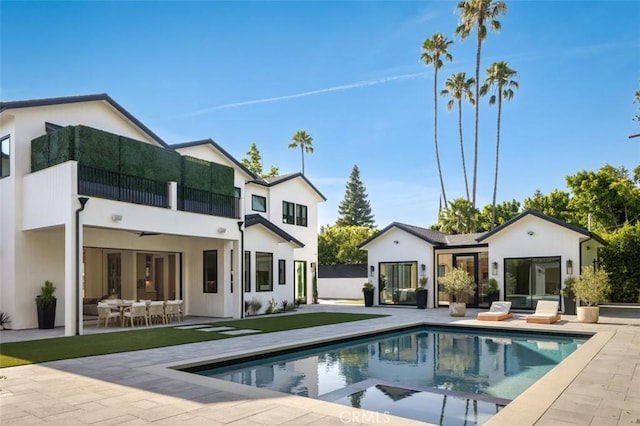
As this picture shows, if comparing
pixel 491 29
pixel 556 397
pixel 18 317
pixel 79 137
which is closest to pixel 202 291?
pixel 18 317

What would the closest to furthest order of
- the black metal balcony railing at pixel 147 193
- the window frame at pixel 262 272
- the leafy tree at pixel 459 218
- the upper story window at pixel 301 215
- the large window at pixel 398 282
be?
the black metal balcony railing at pixel 147 193, the window frame at pixel 262 272, the large window at pixel 398 282, the upper story window at pixel 301 215, the leafy tree at pixel 459 218

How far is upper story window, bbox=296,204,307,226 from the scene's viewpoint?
27281mm

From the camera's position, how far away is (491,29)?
33281mm

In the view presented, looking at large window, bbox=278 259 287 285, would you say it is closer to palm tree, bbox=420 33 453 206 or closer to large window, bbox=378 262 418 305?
large window, bbox=378 262 418 305

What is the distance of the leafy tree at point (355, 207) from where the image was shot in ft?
226

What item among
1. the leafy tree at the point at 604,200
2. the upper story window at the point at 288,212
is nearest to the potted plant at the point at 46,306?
the upper story window at the point at 288,212

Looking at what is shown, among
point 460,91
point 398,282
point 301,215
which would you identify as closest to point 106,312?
point 301,215

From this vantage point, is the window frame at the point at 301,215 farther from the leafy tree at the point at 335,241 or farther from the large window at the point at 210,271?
the leafy tree at the point at 335,241

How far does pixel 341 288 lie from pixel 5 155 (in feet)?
76.8

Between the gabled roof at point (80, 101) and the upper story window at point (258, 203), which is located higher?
the gabled roof at point (80, 101)

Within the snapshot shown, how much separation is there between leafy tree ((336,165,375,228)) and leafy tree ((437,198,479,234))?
33484 mm

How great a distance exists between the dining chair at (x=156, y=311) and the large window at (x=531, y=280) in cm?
1434

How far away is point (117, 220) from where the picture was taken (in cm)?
1393
